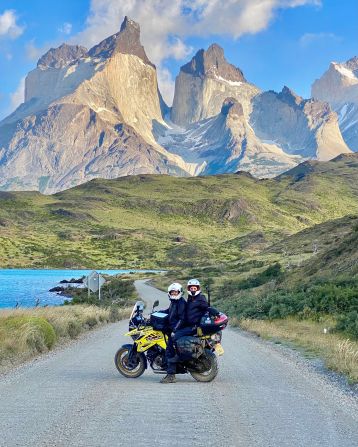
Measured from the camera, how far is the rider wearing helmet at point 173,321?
39.7 ft

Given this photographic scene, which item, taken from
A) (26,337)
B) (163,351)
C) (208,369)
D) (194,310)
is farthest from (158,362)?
(26,337)

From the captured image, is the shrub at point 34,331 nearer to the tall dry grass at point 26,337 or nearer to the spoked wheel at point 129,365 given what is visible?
the tall dry grass at point 26,337

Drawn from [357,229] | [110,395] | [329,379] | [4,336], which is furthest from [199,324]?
[357,229]

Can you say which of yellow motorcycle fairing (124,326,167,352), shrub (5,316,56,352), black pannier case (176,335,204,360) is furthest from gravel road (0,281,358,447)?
shrub (5,316,56,352)

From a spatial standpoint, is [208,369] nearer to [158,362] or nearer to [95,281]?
[158,362]

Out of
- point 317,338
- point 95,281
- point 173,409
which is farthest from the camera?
point 95,281

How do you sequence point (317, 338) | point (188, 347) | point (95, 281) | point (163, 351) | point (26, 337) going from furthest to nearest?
1. point (95, 281)
2. point (317, 338)
3. point (26, 337)
4. point (163, 351)
5. point (188, 347)

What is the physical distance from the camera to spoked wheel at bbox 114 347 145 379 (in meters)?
12.9

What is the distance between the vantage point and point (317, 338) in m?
21.9

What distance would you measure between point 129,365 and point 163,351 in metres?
0.98

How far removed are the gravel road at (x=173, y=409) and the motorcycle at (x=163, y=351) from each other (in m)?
0.25

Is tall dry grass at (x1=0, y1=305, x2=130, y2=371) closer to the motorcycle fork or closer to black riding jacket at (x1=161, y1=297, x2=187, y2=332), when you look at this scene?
the motorcycle fork

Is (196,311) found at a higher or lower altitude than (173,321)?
higher

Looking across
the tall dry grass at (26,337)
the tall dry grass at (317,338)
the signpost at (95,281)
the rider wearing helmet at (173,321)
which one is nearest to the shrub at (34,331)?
the tall dry grass at (26,337)
